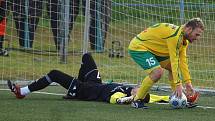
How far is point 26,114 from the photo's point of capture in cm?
744

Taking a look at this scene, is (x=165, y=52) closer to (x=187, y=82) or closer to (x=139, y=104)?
(x=187, y=82)

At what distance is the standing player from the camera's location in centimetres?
849

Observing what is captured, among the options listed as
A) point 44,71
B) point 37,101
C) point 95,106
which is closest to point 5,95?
point 37,101

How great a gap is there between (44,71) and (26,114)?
15.9 ft

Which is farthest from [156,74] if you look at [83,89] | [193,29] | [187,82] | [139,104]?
[83,89]

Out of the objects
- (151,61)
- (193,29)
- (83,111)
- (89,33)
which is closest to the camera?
(83,111)

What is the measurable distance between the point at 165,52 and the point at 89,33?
11.1ft

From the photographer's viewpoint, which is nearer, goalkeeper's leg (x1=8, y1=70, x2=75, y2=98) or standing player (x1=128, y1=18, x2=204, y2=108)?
standing player (x1=128, y1=18, x2=204, y2=108)

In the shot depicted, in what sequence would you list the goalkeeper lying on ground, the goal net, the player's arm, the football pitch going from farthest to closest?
1. the goal net
2. the goalkeeper lying on ground
3. the player's arm
4. the football pitch

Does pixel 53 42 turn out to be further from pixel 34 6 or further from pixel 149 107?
pixel 149 107

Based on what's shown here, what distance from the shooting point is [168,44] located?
28.2ft

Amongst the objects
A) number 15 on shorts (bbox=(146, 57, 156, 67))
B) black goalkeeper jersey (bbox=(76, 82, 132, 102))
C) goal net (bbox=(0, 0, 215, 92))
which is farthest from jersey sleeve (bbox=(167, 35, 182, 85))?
goal net (bbox=(0, 0, 215, 92))

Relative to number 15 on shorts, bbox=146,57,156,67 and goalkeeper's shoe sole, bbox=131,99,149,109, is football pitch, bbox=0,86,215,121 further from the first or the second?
number 15 on shorts, bbox=146,57,156,67

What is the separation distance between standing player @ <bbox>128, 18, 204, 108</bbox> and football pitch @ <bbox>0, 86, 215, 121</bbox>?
→ 1.01 feet
